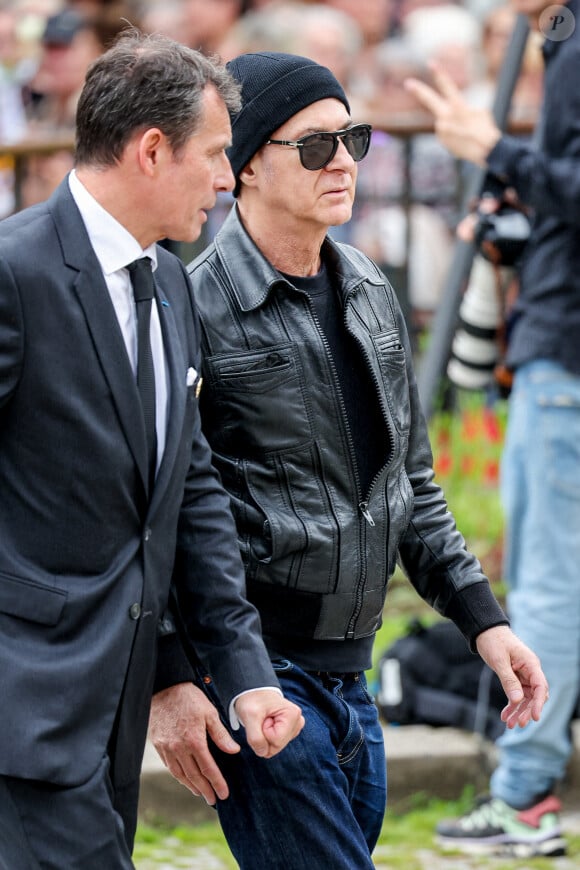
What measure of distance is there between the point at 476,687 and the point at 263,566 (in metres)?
2.52

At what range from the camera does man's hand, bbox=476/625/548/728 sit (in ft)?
10.3

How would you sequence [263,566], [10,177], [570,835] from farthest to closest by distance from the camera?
[10,177]
[570,835]
[263,566]

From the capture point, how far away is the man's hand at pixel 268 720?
2758 mm

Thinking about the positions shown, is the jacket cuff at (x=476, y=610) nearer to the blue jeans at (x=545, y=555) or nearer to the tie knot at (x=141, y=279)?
the tie knot at (x=141, y=279)

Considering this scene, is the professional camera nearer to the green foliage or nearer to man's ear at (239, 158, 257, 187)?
the green foliage

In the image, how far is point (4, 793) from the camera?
2555 mm

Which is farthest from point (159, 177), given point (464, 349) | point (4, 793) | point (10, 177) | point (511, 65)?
point (10, 177)

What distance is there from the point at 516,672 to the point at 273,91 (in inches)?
49.9

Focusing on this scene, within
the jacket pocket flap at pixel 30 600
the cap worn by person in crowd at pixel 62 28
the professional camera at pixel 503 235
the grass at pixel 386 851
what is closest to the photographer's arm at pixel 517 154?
the professional camera at pixel 503 235

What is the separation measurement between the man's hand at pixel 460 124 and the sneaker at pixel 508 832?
2024 mm

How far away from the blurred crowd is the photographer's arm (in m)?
1.84

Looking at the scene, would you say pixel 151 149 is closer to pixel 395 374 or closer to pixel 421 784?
pixel 395 374

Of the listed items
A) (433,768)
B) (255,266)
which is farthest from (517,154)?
(433,768)

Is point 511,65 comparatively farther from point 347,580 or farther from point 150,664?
point 150,664
